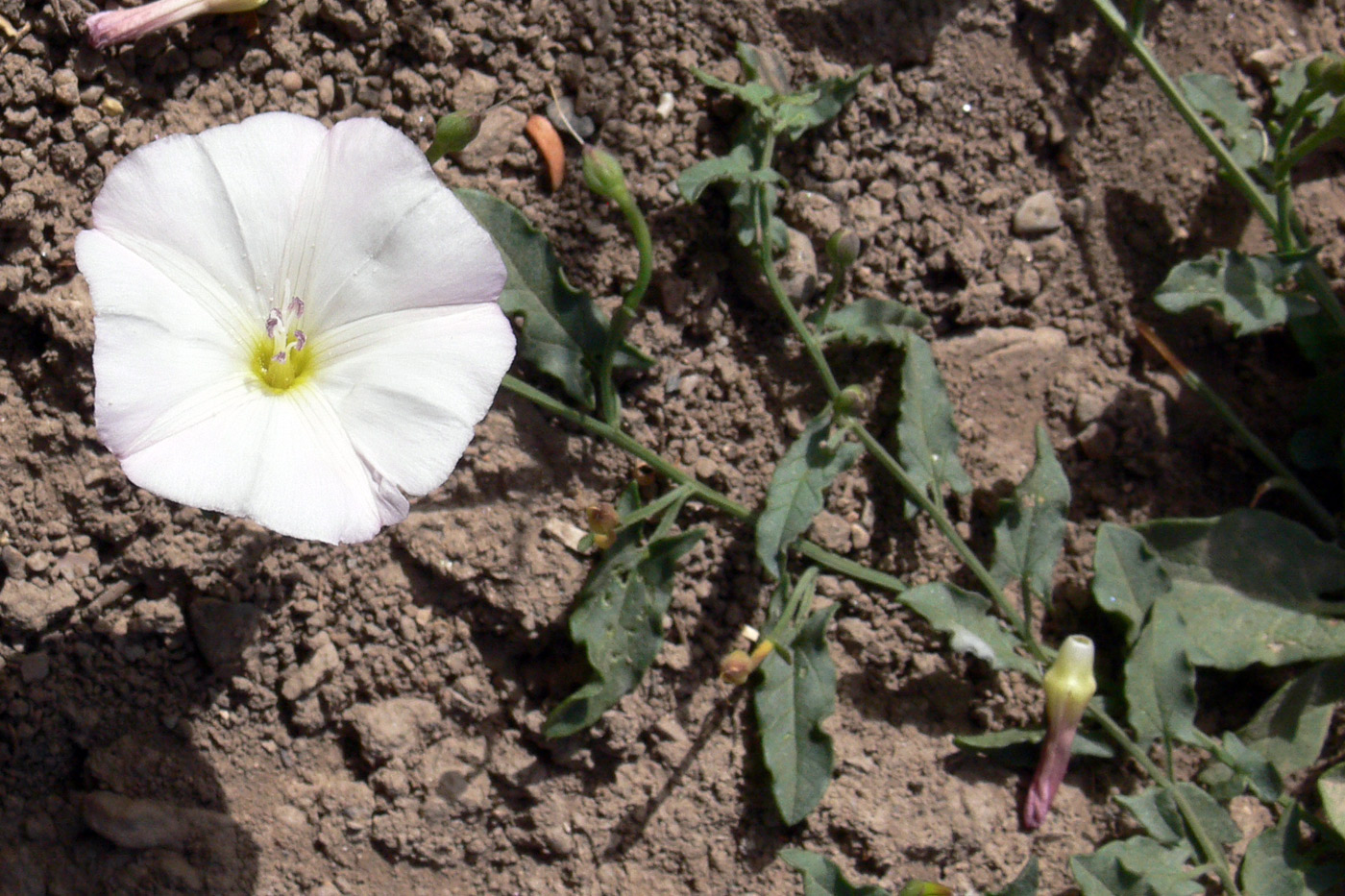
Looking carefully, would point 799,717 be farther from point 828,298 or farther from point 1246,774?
point 1246,774

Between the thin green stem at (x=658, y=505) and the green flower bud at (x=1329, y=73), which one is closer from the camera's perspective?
the thin green stem at (x=658, y=505)

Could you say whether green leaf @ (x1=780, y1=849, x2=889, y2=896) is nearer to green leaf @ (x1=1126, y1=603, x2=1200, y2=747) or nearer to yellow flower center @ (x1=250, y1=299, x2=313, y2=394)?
green leaf @ (x1=1126, y1=603, x2=1200, y2=747)

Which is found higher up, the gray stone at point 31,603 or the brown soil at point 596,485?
the brown soil at point 596,485

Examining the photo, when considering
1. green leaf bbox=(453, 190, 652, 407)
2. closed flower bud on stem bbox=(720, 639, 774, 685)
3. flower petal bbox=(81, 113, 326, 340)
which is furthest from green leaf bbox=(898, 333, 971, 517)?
flower petal bbox=(81, 113, 326, 340)

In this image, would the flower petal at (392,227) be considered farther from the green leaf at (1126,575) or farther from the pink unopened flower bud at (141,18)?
the green leaf at (1126,575)

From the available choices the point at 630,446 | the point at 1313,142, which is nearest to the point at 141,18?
the point at 630,446

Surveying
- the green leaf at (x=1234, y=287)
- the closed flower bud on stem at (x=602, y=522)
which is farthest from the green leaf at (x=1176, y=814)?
the closed flower bud on stem at (x=602, y=522)

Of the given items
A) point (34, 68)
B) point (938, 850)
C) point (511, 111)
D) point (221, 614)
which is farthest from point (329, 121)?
point (938, 850)
